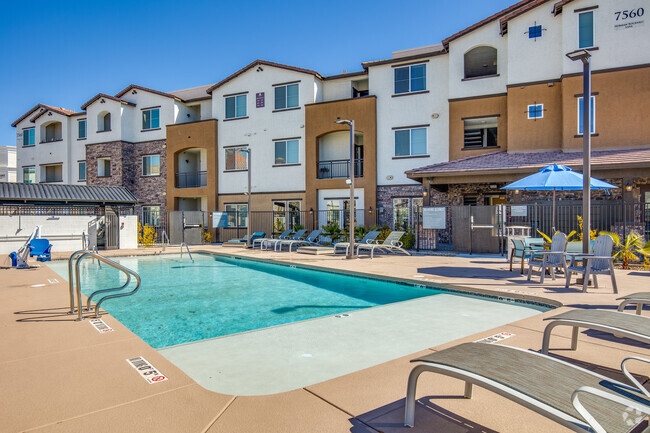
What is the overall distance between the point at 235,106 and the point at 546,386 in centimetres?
2368

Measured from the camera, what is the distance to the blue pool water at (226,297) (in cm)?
651

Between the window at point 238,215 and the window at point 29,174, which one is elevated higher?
the window at point 29,174

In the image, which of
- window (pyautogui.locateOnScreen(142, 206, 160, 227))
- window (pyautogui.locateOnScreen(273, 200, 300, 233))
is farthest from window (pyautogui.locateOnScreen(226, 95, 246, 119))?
window (pyautogui.locateOnScreen(142, 206, 160, 227))

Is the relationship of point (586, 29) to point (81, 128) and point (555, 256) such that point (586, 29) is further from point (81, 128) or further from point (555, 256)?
point (81, 128)

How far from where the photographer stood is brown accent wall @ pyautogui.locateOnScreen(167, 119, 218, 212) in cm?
2405

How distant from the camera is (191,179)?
87.5ft

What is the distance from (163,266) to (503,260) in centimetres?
1018

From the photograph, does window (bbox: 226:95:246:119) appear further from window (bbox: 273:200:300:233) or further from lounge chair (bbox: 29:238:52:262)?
lounge chair (bbox: 29:238:52:262)

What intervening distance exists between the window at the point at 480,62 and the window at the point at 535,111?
2.96 m

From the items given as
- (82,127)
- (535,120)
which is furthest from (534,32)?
(82,127)

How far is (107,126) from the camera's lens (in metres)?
27.7

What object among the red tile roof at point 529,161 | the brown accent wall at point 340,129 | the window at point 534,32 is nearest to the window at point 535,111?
the red tile roof at point 529,161

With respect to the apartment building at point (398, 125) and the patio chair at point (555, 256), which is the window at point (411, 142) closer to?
the apartment building at point (398, 125)

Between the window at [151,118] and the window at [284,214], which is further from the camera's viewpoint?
the window at [151,118]
